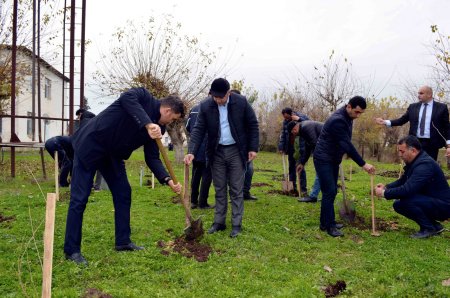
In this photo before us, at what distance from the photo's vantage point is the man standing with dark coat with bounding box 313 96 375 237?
5879 mm

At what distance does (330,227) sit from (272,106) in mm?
31631

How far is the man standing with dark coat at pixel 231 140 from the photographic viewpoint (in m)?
5.63

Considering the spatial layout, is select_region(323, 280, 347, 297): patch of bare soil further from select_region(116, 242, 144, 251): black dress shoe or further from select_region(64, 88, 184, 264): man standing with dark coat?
select_region(116, 242, 144, 251): black dress shoe

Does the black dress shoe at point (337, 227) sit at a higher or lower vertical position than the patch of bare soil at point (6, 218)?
higher

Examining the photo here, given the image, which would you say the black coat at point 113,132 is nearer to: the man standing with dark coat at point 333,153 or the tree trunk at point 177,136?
the man standing with dark coat at point 333,153

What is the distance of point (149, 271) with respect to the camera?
4359 mm

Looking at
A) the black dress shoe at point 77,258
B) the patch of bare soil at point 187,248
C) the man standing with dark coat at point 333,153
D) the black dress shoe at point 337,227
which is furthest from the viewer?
the black dress shoe at point 337,227

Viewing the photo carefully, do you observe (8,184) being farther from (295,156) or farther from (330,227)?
(330,227)

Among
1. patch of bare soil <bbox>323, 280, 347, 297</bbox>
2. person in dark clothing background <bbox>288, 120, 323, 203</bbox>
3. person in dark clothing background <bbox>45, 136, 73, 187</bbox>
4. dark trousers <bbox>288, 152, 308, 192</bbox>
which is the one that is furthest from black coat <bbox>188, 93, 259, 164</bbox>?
person in dark clothing background <bbox>45, 136, 73, 187</bbox>

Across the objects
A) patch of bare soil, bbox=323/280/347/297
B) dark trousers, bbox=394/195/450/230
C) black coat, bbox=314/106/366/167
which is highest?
black coat, bbox=314/106/366/167

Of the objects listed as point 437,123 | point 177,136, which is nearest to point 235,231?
point 437,123

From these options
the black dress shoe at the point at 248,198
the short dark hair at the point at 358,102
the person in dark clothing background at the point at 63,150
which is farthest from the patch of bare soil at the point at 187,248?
the person in dark clothing background at the point at 63,150

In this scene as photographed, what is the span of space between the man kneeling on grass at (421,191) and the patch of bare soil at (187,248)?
8.77 feet

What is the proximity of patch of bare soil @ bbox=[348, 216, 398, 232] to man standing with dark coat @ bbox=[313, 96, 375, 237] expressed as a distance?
1.74 ft
